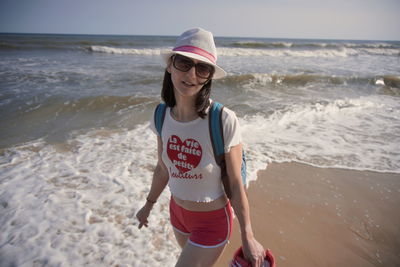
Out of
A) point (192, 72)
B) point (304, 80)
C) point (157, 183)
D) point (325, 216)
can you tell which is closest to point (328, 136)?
point (325, 216)

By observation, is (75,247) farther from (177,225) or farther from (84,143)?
(84,143)

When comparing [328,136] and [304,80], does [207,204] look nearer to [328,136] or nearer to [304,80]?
[328,136]

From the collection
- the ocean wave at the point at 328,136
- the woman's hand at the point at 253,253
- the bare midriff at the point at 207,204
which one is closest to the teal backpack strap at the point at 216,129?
the bare midriff at the point at 207,204

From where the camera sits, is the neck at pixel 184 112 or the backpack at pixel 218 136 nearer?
the backpack at pixel 218 136

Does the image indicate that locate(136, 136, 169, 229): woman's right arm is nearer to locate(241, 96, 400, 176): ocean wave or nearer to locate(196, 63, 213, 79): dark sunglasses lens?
locate(196, 63, 213, 79): dark sunglasses lens

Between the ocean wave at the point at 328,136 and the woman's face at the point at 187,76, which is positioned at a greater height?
the woman's face at the point at 187,76

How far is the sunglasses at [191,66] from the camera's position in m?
1.43

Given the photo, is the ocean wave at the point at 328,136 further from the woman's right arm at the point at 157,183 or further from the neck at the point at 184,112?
the neck at the point at 184,112

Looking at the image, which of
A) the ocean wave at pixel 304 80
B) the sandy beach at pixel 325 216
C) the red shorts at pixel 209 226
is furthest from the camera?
the ocean wave at pixel 304 80

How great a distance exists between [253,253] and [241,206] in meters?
Answer: 0.25

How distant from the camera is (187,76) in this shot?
1442 millimetres

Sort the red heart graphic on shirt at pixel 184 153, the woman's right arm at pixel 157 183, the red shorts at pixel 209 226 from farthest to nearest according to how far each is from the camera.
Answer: the woman's right arm at pixel 157 183, the red shorts at pixel 209 226, the red heart graphic on shirt at pixel 184 153

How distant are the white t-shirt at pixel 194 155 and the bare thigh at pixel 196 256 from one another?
311 millimetres

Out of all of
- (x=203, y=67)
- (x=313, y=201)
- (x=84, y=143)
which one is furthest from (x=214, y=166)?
(x=84, y=143)
